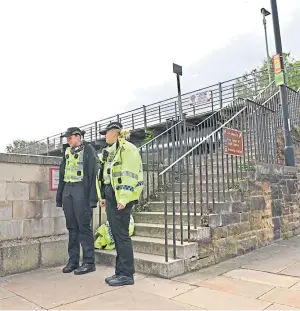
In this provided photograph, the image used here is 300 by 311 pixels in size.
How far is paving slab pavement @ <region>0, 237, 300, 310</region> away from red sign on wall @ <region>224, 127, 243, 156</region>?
1.72 meters

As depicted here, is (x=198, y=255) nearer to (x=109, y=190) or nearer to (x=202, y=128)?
(x=109, y=190)

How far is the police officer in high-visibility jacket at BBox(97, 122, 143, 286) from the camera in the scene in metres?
3.76

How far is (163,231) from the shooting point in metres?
4.97

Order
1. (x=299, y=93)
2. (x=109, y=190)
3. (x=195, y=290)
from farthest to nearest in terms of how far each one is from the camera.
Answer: (x=299, y=93), (x=109, y=190), (x=195, y=290)

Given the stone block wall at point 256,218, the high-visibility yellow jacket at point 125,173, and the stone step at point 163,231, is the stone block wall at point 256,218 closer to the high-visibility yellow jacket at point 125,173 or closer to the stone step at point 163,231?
the stone step at point 163,231

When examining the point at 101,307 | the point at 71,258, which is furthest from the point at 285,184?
the point at 101,307

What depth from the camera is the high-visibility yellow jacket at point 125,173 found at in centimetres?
374

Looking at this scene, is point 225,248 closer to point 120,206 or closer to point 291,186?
point 120,206

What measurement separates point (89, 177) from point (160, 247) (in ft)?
4.22

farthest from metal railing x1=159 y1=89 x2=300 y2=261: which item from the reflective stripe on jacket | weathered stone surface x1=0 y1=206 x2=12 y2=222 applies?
weathered stone surface x1=0 y1=206 x2=12 y2=222

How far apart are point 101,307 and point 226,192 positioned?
9.27 feet

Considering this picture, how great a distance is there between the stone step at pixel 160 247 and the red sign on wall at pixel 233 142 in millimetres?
1680

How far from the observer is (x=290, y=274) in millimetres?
4086

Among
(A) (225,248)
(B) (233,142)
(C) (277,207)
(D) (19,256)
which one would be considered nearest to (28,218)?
(D) (19,256)
